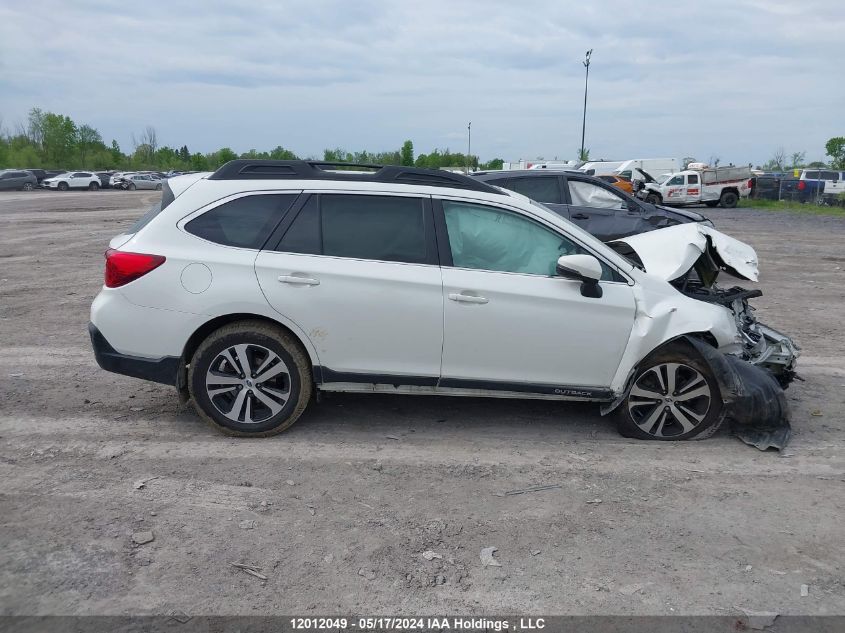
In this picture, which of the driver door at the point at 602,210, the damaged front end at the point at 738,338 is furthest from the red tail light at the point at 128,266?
the driver door at the point at 602,210

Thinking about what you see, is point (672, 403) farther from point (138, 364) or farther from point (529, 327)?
point (138, 364)

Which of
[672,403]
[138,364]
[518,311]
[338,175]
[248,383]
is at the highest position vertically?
[338,175]

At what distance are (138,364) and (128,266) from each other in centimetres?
65

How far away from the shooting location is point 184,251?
15.5 feet

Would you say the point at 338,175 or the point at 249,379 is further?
the point at 338,175

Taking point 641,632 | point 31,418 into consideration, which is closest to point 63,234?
point 31,418

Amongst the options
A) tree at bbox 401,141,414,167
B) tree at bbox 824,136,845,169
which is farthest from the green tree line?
tree at bbox 824,136,845,169

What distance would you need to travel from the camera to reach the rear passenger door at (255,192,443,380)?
4.67 meters

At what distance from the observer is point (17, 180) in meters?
49.0

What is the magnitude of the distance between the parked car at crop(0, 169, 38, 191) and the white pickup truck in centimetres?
4184

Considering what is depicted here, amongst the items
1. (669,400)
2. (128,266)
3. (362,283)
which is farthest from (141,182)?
(669,400)

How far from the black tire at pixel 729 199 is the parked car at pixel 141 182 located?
41.1 meters

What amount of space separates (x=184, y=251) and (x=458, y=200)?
1.88m

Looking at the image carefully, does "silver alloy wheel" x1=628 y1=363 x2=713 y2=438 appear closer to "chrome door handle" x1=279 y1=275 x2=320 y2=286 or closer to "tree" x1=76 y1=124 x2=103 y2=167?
"chrome door handle" x1=279 y1=275 x2=320 y2=286
